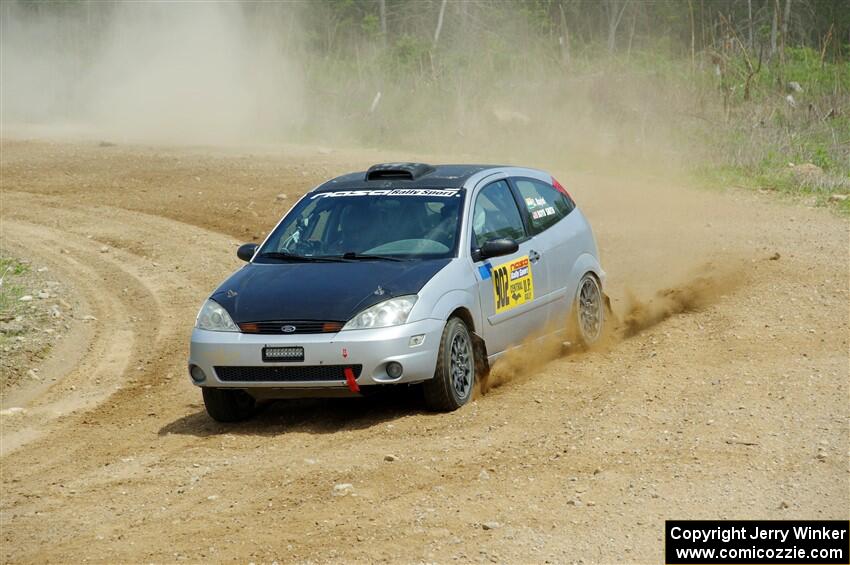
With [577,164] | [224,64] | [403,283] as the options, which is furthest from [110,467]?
[224,64]

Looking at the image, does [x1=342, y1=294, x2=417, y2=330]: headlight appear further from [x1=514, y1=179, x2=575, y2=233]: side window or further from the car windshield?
[x1=514, y1=179, x2=575, y2=233]: side window

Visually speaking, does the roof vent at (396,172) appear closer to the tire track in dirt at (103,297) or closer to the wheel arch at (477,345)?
the wheel arch at (477,345)

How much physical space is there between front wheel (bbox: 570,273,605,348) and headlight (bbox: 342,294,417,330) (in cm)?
236

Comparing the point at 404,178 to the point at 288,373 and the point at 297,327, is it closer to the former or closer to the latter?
the point at 297,327

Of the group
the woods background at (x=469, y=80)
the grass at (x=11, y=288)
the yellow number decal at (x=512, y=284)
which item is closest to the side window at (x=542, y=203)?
the yellow number decal at (x=512, y=284)

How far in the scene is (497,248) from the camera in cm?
953

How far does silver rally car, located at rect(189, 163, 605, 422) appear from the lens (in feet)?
28.6

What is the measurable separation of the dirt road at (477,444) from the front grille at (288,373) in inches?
14.6

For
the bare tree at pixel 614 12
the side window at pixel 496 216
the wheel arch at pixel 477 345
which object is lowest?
the wheel arch at pixel 477 345

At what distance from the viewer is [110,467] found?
841cm

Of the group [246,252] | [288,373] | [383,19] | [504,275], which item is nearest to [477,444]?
[288,373]

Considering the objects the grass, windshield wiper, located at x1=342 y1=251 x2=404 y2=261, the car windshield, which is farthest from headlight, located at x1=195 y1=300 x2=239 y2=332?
the grass

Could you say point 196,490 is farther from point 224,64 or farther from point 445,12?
point 445,12

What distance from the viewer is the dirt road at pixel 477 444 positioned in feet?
21.7
